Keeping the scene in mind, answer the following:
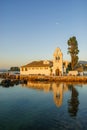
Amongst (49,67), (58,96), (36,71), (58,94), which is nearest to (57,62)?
(49,67)

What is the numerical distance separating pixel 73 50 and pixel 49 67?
12.1 metres

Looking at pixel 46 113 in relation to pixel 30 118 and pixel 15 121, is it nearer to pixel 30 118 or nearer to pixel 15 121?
pixel 30 118

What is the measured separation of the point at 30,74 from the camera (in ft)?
303

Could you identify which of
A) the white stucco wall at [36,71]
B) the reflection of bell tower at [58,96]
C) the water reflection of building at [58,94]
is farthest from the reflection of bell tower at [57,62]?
the reflection of bell tower at [58,96]

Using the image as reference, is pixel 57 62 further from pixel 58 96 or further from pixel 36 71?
pixel 58 96

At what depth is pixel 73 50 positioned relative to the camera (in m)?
80.6

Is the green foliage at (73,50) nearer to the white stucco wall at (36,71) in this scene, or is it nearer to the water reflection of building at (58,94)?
the white stucco wall at (36,71)

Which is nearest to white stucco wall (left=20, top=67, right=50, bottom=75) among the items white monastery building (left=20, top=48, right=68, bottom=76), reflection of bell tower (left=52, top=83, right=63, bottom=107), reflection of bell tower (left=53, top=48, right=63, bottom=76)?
white monastery building (left=20, top=48, right=68, bottom=76)

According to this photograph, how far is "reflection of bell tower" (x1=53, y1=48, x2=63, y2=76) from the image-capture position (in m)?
83.0

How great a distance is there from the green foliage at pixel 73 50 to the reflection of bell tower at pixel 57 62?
4.53 metres

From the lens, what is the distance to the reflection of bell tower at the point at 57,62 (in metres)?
83.0

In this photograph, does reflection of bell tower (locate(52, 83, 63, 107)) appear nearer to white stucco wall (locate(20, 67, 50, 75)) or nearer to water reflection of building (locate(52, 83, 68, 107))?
water reflection of building (locate(52, 83, 68, 107))

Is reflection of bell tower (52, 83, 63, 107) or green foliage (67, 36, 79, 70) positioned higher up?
green foliage (67, 36, 79, 70)

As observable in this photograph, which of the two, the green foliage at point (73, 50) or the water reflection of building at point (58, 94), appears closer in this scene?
the water reflection of building at point (58, 94)
